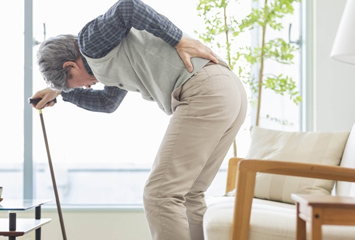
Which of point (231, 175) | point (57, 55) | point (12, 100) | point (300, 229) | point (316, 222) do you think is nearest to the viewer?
point (316, 222)

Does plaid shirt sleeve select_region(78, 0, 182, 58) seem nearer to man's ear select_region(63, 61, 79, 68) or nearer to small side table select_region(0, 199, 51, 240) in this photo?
man's ear select_region(63, 61, 79, 68)

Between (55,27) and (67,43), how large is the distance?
1.97 metres

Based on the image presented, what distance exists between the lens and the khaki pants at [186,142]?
2.05 meters

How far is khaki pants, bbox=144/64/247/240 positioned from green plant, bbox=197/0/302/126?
155 cm

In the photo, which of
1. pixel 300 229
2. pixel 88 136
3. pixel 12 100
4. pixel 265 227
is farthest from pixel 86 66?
pixel 12 100

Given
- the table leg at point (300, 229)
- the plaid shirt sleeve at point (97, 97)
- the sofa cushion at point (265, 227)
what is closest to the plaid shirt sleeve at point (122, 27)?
the plaid shirt sleeve at point (97, 97)

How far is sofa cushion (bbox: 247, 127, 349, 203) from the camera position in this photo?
271 cm

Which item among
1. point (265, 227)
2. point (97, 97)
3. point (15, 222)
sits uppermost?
point (97, 97)

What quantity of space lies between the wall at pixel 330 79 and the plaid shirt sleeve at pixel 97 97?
1.88 metres

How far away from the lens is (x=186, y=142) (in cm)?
207

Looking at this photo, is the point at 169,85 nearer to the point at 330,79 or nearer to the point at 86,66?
the point at 86,66

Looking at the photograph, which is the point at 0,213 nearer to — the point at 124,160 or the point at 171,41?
the point at 124,160

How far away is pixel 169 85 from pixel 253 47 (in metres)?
2.10

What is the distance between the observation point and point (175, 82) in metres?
2.18
